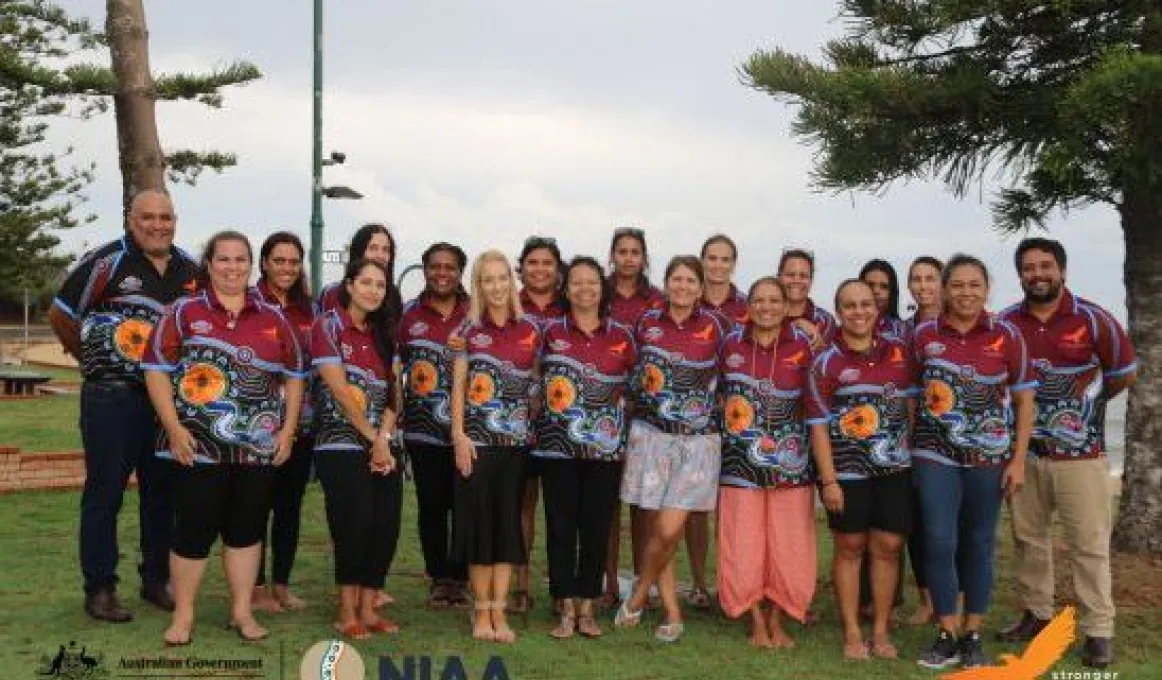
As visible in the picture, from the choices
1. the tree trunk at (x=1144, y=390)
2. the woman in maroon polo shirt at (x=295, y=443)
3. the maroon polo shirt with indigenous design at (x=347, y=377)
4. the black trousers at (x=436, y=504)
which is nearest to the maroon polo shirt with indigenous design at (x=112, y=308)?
the woman in maroon polo shirt at (x=295, y=443)

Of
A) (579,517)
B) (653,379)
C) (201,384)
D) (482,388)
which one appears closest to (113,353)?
(201,384)

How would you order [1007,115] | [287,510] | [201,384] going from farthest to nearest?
[1007,115], [287,510], [201,384]

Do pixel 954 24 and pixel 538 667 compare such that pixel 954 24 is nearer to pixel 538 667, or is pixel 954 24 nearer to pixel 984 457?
pixel 984 457

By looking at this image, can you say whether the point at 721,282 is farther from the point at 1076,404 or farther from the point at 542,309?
the point at 1076,404

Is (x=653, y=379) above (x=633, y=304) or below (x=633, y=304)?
below

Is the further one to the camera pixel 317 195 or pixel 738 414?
pixel 317 195

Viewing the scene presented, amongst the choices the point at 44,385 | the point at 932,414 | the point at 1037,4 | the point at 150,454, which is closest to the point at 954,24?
the point at 1037,4

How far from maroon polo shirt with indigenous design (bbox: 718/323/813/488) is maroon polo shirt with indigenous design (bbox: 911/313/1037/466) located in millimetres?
491

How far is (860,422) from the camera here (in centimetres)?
450

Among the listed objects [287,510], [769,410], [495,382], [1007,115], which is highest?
[1007,115]

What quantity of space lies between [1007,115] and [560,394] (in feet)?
11.6

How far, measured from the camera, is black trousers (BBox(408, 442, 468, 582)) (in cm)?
506

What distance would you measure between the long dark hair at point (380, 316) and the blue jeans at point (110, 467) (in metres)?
0.95

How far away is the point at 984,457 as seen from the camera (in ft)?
14.6
